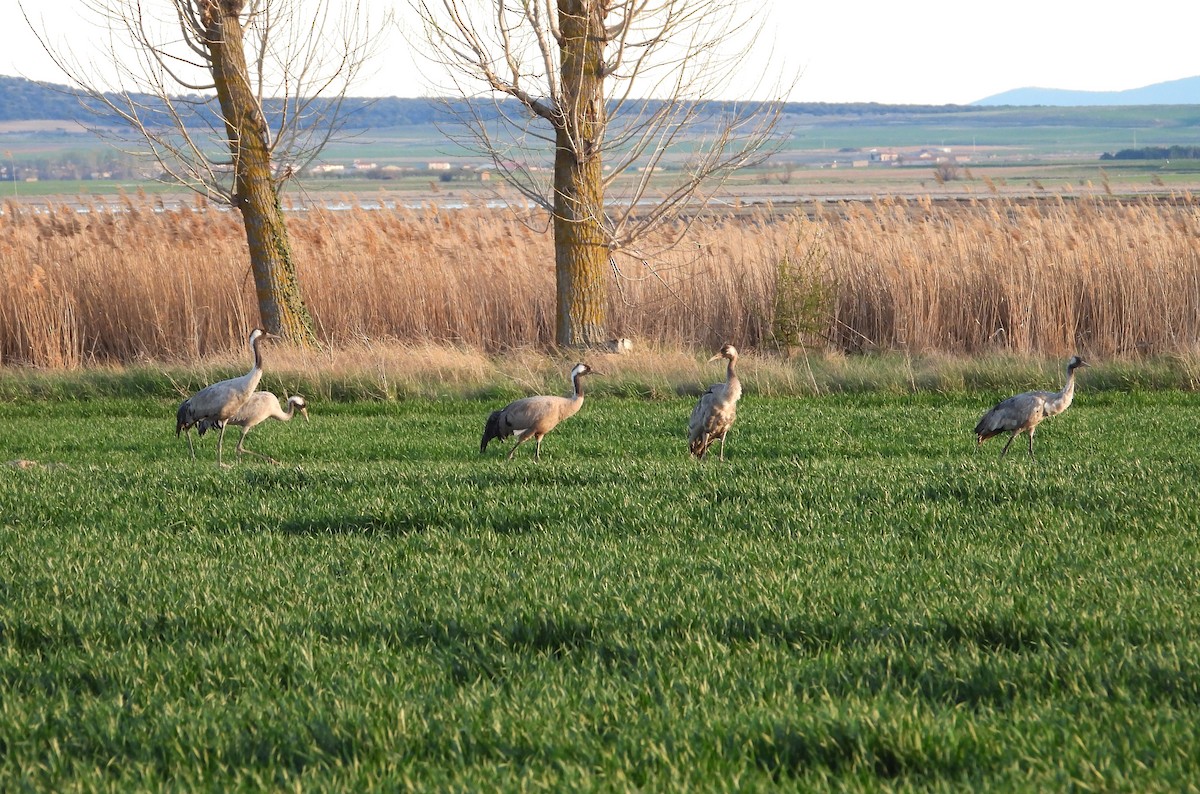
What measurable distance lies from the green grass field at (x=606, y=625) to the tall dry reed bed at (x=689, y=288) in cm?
733

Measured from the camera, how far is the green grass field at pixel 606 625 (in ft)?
13.5

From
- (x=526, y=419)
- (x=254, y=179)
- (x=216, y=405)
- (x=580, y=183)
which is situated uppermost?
(x=254, y=179)

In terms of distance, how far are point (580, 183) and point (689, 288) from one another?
8.89 ft

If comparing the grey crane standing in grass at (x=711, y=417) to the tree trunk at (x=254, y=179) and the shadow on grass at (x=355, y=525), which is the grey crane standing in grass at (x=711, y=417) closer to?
the shadow on grass at (x=355, y=525)

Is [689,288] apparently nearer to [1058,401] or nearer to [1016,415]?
[1058,401]

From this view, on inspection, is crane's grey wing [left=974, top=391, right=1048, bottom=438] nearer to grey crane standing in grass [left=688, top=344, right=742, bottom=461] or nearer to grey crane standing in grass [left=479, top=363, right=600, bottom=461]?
grey crane standing in grass [left=688, top=344, right=742, bottom=461]

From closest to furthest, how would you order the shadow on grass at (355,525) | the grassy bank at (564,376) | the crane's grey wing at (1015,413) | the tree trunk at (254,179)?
the shadow on grass at (355,525)
the crane's grey wing at (1015,413)
the grassy bank at (564,376)
the tree trunk at (254,179)

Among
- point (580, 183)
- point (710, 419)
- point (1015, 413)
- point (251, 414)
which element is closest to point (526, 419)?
point (710, 419)

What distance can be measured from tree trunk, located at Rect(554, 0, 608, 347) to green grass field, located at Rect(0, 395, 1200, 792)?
697 centimetres

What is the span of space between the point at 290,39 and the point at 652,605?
12.8m

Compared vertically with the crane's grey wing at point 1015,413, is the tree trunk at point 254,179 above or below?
above

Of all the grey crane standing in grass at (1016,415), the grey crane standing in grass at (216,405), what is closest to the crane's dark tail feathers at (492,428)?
the grey crane standing in grass at (216,405)

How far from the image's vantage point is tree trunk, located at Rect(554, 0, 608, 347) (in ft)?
51.0

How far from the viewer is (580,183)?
15992 millimetres
